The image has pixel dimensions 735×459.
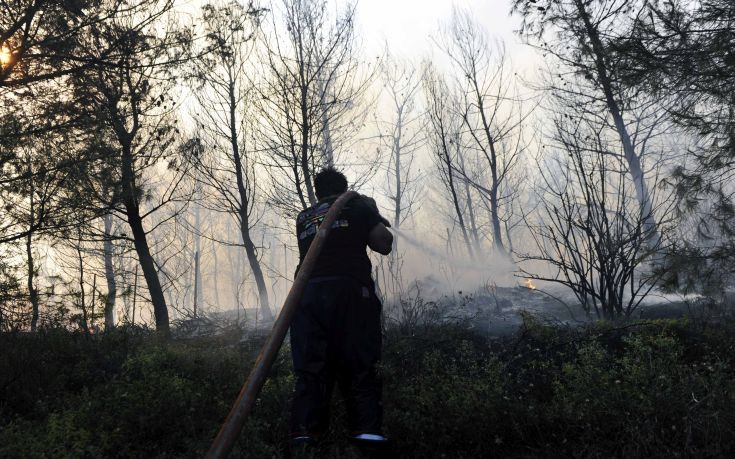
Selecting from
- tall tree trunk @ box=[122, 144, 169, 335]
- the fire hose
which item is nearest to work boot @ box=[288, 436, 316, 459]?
the fire hose

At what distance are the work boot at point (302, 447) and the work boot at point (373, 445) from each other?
0.87 feet

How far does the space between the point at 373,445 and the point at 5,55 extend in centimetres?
539

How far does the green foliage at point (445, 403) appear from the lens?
10.0 feet

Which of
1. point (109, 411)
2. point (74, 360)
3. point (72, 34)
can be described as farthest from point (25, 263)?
point (109, 411)

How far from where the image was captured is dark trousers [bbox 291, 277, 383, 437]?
3.03 m

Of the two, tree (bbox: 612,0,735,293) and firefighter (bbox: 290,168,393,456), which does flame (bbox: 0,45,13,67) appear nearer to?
firefighter (bbox: 290,168,393,456)

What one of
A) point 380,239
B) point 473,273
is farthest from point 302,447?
point 473,273

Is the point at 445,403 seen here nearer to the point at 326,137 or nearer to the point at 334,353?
the point at 334,353

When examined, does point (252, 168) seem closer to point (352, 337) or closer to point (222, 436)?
point (352, 337)

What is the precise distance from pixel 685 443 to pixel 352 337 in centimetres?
203

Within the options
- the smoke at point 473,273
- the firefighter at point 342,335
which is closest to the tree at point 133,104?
the firefighter at point 342,335

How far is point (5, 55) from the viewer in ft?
16.5

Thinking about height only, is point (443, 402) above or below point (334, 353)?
below

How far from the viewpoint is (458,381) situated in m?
3.87
